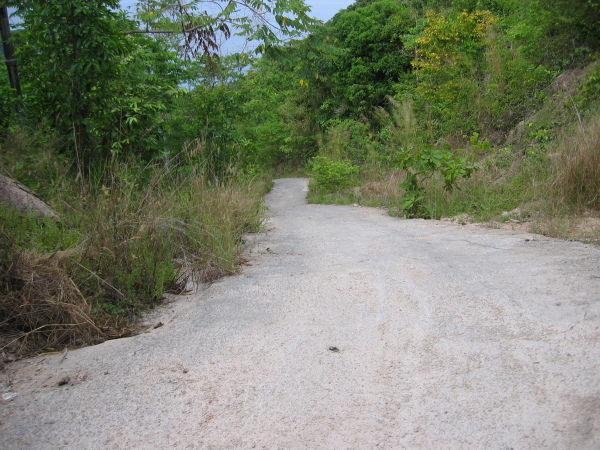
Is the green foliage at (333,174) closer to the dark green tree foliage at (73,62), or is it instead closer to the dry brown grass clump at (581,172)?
the dry brown grass clump at (581,172)

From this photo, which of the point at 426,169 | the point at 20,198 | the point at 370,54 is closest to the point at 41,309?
the point at 20,198

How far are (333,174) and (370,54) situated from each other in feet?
32.0

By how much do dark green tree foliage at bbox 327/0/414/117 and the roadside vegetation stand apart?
645cm

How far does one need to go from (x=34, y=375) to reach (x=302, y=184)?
Result: 62.9 feet

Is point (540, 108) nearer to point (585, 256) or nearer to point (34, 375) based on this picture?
point (585, 256)

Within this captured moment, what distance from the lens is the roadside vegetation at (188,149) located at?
10.2 ft

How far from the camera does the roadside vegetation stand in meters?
3.11

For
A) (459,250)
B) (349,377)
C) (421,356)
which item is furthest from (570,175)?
(349,377)

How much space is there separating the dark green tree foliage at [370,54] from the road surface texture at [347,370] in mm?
18715

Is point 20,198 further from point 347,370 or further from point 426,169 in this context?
point 426,169

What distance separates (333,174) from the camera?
48.5ft

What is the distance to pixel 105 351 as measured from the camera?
2.65 meters

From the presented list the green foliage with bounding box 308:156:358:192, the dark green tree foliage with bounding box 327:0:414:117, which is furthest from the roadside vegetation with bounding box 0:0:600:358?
the dark green tree foliage with bounding box 327:0:414:117

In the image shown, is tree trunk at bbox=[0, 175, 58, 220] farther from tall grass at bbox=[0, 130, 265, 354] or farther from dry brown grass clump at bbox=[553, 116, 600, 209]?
dry brown grass clump at bbox=[553, 116, 600, 209]
